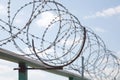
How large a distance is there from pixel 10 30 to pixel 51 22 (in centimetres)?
163

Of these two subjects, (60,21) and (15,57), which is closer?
Answer: (60,21)

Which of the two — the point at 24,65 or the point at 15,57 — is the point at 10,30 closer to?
the point at 15,57

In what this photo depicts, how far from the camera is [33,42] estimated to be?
27.3ft

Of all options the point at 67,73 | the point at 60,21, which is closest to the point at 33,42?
the point at 60,21

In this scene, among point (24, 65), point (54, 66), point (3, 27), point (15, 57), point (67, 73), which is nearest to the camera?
point (3, 27)

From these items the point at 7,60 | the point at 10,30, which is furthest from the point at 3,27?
the point at 7,60

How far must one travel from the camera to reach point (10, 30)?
26.6ft

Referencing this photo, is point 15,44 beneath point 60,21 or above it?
beneath

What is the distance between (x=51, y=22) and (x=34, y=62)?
104 inches

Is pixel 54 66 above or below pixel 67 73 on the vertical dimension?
below

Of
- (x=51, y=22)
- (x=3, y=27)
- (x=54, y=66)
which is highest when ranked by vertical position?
(x=51, y=22)

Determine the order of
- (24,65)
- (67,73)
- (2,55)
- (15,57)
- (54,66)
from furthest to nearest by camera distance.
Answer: (67,73) → (24,65) → (15,57) → (2,55) → (54,66)

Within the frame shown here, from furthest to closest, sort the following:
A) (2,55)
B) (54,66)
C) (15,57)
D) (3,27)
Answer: (15,57), (2,55), (54,66), (3,27)

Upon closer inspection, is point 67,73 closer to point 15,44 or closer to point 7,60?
point 7,60
